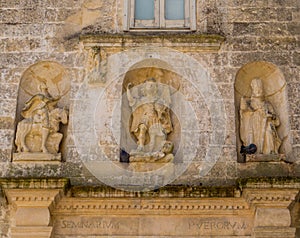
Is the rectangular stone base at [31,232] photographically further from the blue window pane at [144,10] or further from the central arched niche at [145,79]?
the blue window pane at [144,10]

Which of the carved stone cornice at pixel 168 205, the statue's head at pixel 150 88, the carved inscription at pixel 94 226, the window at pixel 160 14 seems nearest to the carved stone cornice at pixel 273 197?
the carved stone cornice at pixel 168 205

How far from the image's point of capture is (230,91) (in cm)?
1075

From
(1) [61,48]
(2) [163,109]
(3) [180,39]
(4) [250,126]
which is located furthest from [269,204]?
(1) [61,48]

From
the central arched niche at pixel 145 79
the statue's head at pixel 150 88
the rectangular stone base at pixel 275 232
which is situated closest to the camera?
the rectangular stone base at pixel 275 232

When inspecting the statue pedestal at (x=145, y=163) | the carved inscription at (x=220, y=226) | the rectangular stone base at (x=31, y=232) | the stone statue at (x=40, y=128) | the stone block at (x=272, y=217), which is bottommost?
the rectangular stone base at (x=31, y=232)

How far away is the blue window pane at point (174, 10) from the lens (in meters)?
11.6

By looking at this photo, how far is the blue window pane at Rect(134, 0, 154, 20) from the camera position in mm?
11617

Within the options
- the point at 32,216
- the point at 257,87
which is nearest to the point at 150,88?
the point at 257,87

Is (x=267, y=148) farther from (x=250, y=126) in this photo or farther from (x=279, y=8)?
(x=279, y=8)

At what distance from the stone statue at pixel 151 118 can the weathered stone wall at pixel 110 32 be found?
2.30 ft

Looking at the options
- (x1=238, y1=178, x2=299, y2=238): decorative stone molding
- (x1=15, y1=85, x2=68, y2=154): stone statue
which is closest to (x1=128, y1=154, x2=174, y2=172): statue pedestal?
(x1=15, y1=85, x2=68, y2=154): stone statue

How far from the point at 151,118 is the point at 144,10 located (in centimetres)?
212

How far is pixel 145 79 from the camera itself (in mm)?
11227

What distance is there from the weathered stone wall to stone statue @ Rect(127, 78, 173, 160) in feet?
2.30
